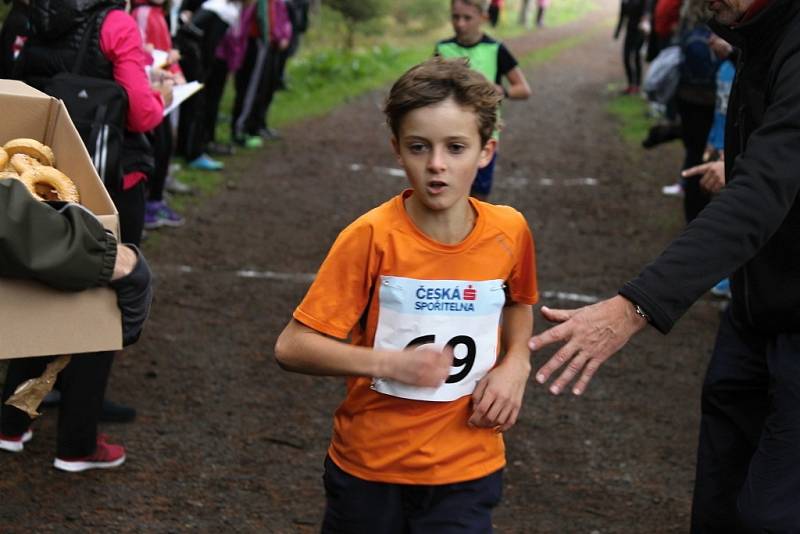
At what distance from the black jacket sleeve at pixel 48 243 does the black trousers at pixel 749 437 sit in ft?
6.50

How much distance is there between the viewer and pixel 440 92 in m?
3.38

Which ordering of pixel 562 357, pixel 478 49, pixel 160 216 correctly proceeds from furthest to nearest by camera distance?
pixel 160 216, pixel 478 49, pixel 562 357

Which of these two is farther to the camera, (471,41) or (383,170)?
(383,170)

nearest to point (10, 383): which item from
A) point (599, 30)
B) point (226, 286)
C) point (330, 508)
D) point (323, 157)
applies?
point (330, 508)

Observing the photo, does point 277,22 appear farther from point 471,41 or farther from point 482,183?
point 482,183

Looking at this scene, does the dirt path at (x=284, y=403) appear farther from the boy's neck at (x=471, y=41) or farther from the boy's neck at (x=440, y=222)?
the boy's neck at (x=440, y=222)

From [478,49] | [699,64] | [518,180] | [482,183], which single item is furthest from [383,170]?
[482,183]

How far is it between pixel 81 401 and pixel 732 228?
316cm

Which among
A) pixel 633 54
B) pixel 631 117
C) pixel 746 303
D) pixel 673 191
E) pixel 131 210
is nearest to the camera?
pixel 746 303

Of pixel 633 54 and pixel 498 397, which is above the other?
pixel 498 397

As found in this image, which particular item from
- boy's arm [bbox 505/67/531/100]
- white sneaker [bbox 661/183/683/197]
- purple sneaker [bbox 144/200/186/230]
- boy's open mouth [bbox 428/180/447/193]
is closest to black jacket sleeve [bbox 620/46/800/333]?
boy's open mouth [bbox 428/180/447/193]

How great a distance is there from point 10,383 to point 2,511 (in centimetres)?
51

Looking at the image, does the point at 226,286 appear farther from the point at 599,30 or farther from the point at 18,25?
the point at 599,30

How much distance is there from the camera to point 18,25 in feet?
18.9
